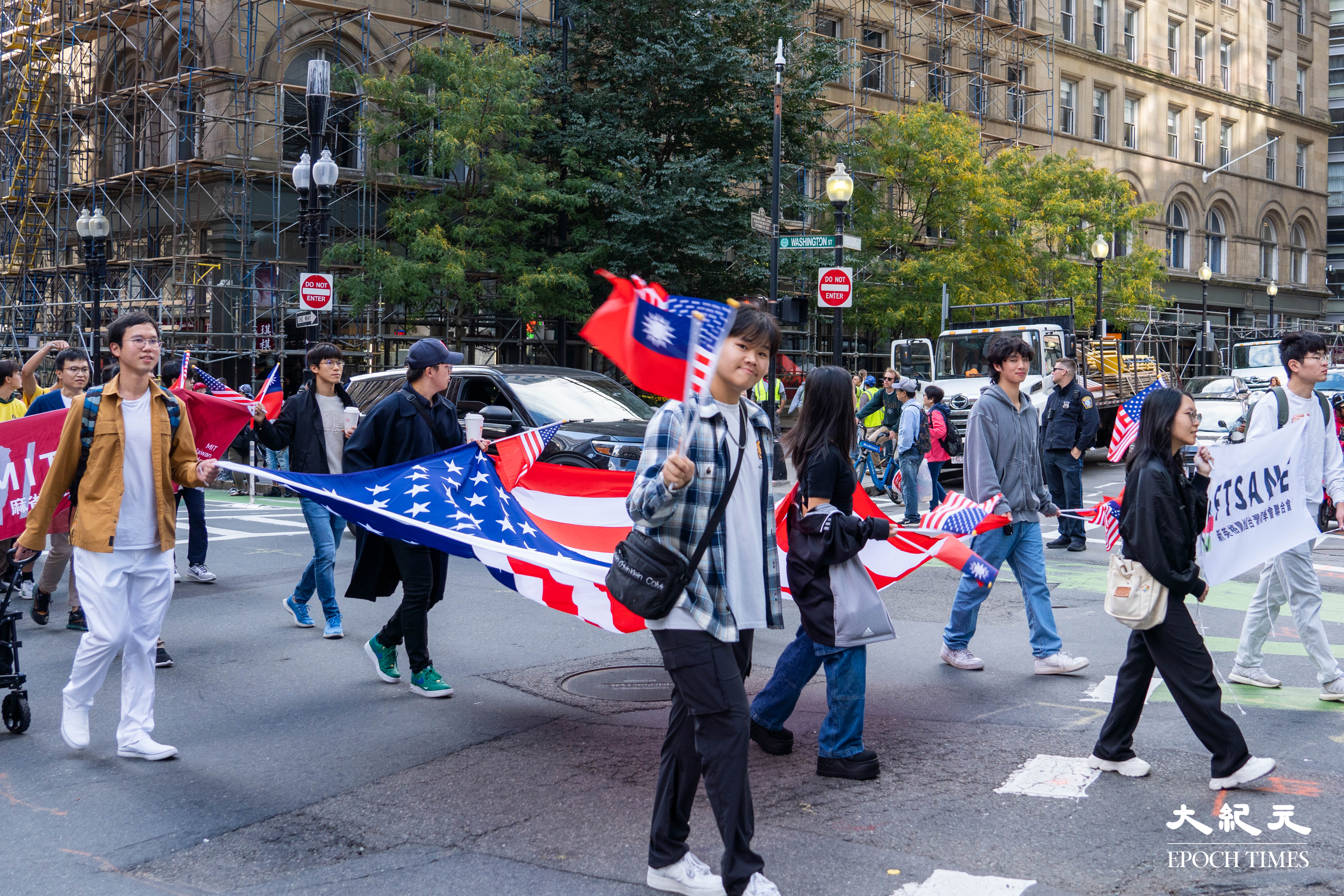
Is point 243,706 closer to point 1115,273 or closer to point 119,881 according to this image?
point 119,881

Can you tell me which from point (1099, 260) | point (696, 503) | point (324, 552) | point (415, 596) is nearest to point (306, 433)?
point (324, 552)

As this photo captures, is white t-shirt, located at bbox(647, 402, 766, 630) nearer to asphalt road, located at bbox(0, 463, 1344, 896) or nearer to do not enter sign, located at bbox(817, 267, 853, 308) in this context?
asphalt road, located at bbox(0, 463, 1344, 896)

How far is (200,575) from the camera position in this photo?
1054 cm

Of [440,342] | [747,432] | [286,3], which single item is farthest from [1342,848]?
[286,3]

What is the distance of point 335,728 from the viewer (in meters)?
6.09

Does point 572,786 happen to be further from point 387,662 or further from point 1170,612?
point 1170,612

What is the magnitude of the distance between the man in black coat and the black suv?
3.98 metres

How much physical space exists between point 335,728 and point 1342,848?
4535 millimetres

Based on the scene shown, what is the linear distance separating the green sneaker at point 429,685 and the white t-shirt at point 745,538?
115 inches

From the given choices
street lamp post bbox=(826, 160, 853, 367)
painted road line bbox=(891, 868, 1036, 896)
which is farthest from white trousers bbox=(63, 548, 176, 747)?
street lamp post bbox=(826, 160, 853, 367)

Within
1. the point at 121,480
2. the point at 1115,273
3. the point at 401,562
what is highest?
the point at 1115,273

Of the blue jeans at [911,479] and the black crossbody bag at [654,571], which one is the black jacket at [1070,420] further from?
the black crossbody bag at [654,571]

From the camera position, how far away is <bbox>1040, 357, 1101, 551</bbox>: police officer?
41.8 ft

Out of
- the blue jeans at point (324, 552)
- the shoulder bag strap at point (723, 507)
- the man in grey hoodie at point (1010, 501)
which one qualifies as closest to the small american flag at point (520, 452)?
the blue jeans at point (324, 552)
